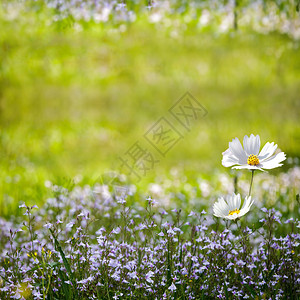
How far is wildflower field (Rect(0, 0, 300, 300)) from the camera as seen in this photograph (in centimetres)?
231

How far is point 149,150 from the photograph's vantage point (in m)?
8.31

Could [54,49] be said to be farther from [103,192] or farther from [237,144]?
[237,144]

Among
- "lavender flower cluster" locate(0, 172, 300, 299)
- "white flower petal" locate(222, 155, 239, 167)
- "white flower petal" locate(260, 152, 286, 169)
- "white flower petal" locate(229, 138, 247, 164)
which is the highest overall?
"white flower petal" locate(229, 138, 247, 164)

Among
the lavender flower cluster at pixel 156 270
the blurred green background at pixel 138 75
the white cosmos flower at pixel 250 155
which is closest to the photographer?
the white cosmos flower at pixel 250 155

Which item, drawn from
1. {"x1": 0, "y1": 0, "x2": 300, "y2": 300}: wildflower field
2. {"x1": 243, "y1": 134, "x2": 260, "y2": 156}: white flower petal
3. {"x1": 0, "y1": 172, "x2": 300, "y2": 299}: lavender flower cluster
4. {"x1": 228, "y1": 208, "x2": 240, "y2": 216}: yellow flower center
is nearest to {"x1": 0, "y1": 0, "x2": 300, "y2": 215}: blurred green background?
{"x1": 0, "y1": 0, "x2": 300, "y2": 300}: wildflower field

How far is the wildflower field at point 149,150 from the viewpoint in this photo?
2309 mm

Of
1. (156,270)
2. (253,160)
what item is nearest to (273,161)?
(253,160)

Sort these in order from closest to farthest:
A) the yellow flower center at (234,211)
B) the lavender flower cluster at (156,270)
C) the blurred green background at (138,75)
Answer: the yellow flower center at (234,211)
the lavender flower cluster at (156,270)
the blurred green background at (138,75)

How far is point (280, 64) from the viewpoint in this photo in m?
14.8

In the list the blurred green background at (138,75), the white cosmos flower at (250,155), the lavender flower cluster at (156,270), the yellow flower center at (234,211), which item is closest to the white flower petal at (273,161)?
the white cosmos flower at (250,155)

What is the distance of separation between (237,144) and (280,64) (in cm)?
1370

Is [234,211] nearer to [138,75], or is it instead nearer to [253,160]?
[253,160]

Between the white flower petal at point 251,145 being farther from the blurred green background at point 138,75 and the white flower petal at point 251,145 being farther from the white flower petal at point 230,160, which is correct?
the blurred green background at point 138,75

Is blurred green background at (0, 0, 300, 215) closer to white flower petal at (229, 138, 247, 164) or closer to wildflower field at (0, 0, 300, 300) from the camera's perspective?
wildflower field at (0, 0, 300, 300)
